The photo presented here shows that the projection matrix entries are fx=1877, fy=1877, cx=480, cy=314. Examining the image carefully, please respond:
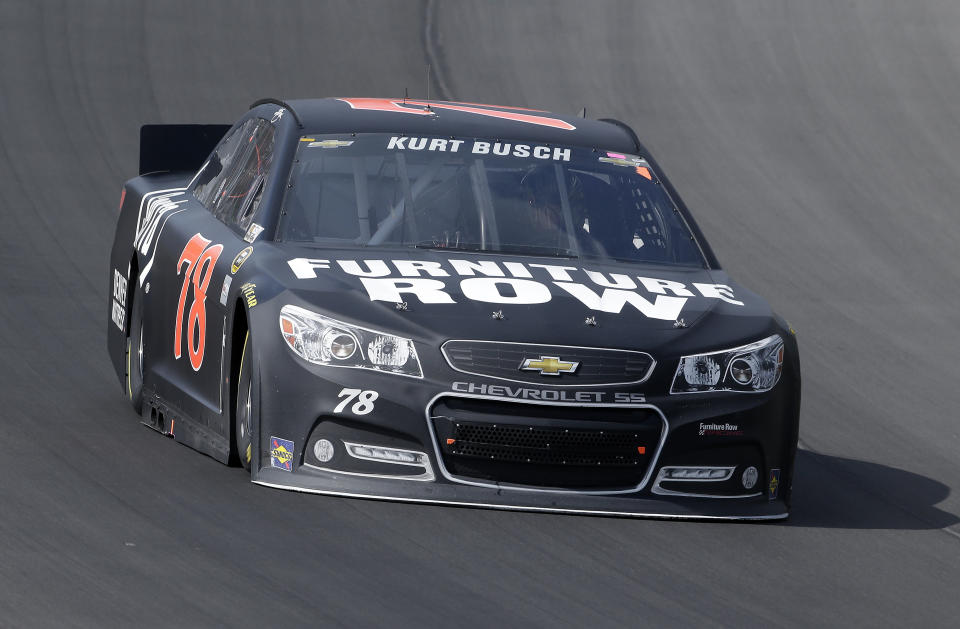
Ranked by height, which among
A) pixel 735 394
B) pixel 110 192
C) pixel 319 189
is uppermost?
pixel 319 189

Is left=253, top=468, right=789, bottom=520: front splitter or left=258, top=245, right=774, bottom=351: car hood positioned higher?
left=258, top=245, right=774, bottom=351: car hood

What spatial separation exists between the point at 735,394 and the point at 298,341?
1.54 metres

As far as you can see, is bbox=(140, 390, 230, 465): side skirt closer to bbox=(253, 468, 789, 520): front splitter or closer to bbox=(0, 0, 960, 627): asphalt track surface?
bbox=(0, 0, 960, 627): asphalt track surface

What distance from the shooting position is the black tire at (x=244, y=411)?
6641mm

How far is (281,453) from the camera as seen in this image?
6.47 metres

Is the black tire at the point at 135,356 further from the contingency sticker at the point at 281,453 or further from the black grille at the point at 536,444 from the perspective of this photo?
the black grille at the point at 536,444

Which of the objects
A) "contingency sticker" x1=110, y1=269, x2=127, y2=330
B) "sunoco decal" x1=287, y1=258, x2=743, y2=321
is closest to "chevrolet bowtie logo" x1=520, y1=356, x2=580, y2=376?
"sunoco decal" x1=287, y1=258, x2=743, y2=321

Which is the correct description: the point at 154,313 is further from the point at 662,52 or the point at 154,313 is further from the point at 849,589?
the point at 662,52

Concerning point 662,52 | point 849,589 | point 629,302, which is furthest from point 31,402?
point 662,52

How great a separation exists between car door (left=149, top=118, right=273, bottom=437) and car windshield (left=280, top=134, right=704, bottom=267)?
0.28 m

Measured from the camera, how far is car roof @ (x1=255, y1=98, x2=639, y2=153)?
7.73 meters

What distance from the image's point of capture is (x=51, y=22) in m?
19.6

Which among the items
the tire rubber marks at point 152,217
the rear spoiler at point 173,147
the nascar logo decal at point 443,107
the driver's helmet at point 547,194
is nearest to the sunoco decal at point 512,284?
the driver's helmet at point 547,194

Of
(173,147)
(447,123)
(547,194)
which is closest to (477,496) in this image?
(547,194)
